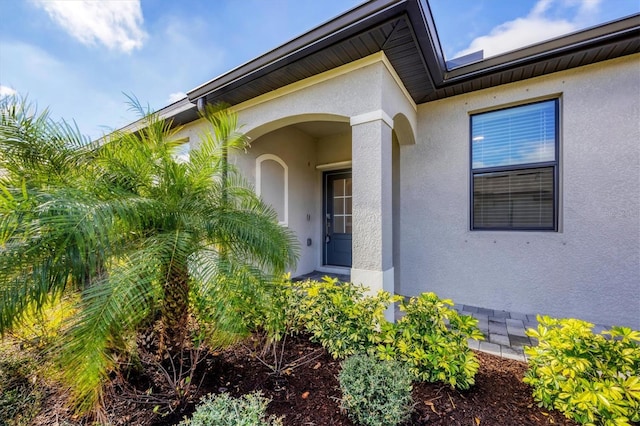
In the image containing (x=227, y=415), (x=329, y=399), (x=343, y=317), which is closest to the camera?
(x=227, y=415)

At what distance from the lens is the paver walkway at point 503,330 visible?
311 cm

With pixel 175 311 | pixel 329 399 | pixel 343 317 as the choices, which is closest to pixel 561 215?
pixel 343 317

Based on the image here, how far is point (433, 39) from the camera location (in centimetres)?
328

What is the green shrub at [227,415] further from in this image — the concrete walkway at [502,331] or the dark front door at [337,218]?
the dark front door at [337,218]

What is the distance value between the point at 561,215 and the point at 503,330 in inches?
77.4

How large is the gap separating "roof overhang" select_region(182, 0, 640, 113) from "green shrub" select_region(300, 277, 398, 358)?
2.95 meters

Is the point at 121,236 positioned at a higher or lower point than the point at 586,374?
higher

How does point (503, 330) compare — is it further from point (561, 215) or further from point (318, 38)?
point (318, 38)

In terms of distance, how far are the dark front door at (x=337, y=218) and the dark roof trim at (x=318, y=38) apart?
3460 millimetres

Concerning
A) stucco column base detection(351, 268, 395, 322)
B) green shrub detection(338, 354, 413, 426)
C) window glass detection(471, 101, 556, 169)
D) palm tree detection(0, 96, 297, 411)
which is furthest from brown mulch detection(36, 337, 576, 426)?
window glass detection(471, 101, 556, 169)

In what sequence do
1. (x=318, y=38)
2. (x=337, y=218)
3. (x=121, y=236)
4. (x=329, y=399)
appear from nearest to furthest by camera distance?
1. (x=121, y=236)
2. (x=329, y=399)
3. (x=318, y=38)
4. (x=337, y=218)

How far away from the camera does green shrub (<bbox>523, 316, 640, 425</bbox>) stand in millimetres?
1660

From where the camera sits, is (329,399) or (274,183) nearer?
(329,399)

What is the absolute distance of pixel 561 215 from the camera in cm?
389
